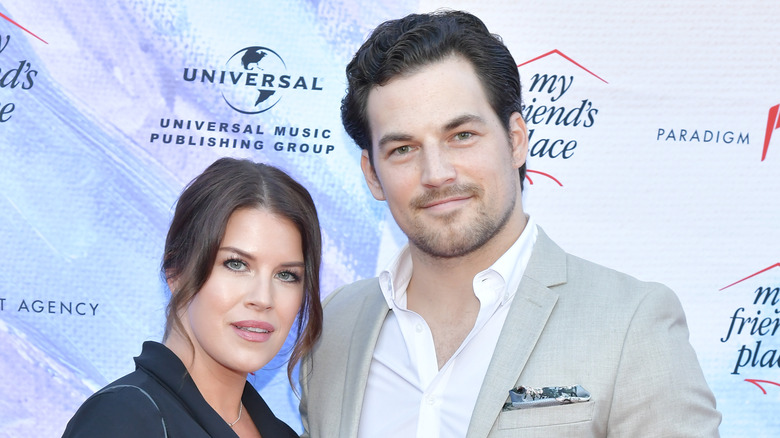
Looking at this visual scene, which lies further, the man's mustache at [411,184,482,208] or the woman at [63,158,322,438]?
the man's mustache at [411,184,482,208]

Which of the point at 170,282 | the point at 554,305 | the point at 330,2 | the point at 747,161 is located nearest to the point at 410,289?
the point at 554,305

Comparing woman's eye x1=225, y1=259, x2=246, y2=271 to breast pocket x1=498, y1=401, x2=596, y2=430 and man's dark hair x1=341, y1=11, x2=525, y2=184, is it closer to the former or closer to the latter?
man's dark hair x1=341, y1=11, x2=525, y2=184

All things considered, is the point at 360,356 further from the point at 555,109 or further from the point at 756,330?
the point at 756,330

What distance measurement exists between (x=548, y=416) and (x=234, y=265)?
894 mm

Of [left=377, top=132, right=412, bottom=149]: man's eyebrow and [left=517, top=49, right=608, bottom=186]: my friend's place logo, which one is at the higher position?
[left=517, top=49, right=608, bottom=186]: my friend's place logo

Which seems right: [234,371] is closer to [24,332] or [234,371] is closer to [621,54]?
[24,332]

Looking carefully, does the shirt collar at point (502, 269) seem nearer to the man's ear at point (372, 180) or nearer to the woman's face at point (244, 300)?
the man's ear at point (372, 180)

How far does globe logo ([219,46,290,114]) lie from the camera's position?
289 cm

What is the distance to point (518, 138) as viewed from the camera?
2.35 m

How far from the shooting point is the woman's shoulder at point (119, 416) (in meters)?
1.73

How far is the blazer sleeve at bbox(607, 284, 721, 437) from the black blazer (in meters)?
0.99

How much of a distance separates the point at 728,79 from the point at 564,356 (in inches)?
58.5

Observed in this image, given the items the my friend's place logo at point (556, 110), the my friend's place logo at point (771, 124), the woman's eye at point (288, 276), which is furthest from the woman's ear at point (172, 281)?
the my friend's place logo at point (771, 124)

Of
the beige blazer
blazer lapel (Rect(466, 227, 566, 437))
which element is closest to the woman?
the beige blazer
